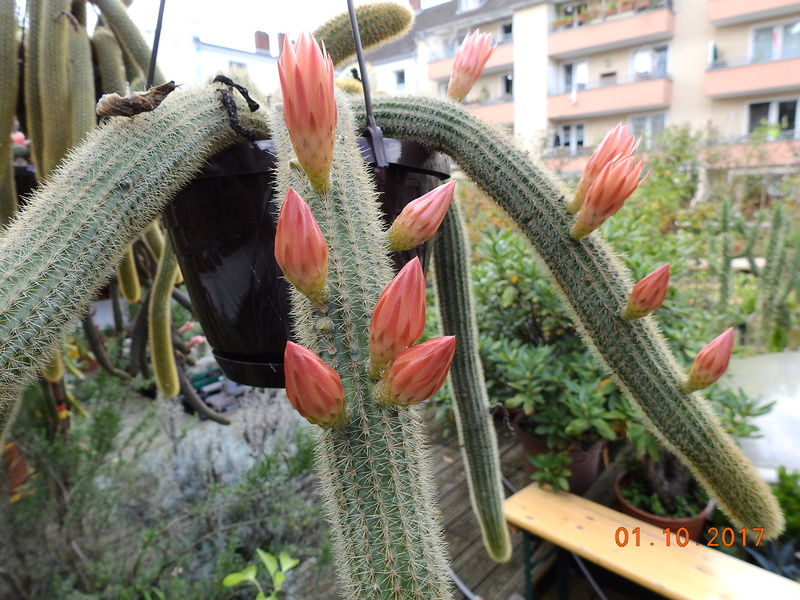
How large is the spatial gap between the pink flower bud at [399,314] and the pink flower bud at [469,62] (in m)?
0.45

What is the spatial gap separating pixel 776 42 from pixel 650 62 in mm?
1720

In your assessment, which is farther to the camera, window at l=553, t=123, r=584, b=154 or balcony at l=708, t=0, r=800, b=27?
window at l=553, t=123, r=584, b=154

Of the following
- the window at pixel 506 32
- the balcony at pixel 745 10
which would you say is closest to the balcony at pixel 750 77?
the balcony at pixel 745 10

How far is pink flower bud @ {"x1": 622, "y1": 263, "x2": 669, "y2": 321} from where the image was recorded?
0.40 meters

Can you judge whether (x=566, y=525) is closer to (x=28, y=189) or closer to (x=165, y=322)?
(x=165, y=322)

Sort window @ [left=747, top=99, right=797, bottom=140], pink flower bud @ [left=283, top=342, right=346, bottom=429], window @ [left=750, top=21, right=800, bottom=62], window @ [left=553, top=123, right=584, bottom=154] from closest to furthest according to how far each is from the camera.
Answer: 1. pink flower bud @ [left=283, top=342, right=346, bottom=429]
2. window @ [left=750, top=21, right=800, bottom=62]
3. window @ [left=747, top=99, right=797, bottom=140]
4. window @ [left=553, top=123, right=584, bottom=154]

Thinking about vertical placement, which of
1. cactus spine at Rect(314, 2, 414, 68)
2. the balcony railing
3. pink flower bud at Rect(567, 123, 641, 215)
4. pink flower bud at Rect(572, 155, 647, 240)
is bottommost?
pink flower bud at Rect(572, 155, 647, 240)

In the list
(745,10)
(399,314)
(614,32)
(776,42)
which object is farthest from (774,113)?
(399,314)

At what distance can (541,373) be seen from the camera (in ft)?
4.50

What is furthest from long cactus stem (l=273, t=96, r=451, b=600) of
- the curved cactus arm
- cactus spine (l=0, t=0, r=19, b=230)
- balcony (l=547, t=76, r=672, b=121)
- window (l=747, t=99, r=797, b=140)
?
window (l=747, t=99, r=797, b=140)

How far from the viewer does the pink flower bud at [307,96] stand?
0.26 m

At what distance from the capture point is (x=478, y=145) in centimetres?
48

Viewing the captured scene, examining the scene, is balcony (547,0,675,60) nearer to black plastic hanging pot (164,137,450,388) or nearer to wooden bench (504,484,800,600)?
wooden bench (504,484,800,600)

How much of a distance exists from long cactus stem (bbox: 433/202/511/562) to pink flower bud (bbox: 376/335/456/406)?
393mm
